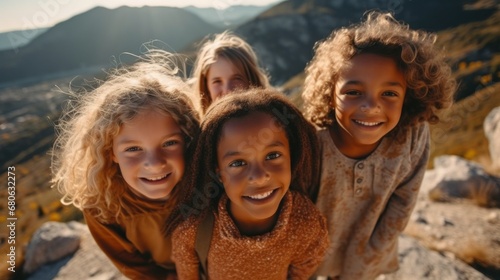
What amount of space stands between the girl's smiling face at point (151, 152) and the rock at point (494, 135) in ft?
21.1

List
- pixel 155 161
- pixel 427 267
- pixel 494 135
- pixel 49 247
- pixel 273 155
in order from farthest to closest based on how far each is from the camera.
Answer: pixel 494 135, pixel 49 247, pixel 427 267, pixel 155 161, pixel 273 155

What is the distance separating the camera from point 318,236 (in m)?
2.06

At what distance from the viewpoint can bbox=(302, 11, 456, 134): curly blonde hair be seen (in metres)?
2.04

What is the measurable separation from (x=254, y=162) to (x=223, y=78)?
1.55 metres

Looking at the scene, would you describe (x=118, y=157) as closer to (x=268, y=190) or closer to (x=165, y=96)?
(x=165, y=96)

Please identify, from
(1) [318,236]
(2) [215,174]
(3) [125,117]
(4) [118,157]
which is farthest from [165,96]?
(1) [318,236]

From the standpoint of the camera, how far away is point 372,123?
1995 mm

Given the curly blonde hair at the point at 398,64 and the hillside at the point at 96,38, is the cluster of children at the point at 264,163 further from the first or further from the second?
the hillside at the point at 96,38

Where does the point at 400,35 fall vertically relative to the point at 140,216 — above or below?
above

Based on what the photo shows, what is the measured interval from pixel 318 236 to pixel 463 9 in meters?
Answer: 77.1

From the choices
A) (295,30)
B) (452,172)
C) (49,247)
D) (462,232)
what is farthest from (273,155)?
(295,30)

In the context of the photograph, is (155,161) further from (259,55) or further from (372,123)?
(259,55)

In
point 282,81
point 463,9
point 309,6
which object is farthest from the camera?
point 309,6

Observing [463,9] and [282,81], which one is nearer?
[463,9]
